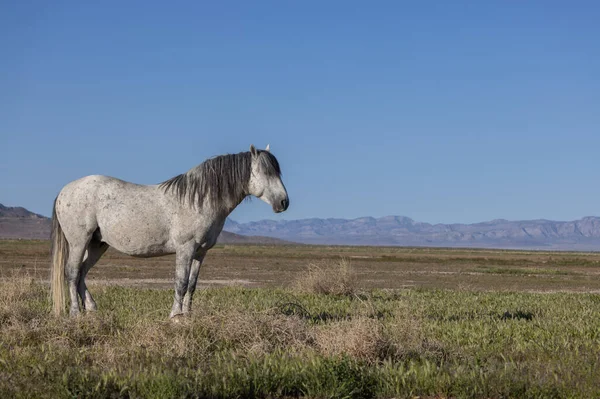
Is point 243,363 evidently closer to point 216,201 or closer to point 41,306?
point 216,201

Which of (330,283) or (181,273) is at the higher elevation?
(181,273)

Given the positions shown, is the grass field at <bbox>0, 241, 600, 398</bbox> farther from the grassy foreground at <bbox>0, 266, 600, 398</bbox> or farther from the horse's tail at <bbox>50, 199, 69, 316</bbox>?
the horse's tail at <bbox>50, 199, 69, 316</bbox>

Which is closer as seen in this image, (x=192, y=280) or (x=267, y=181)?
(x=267, y=181)

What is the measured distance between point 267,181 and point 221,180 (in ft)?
2.23

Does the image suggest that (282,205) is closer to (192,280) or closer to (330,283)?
(192,280)

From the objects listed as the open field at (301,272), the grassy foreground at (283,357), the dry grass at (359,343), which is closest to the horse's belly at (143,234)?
the grassy foreground at (283,357)

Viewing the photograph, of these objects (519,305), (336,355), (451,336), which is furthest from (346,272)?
(336,355)

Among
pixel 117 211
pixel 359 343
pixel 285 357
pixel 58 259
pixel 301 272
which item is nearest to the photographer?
pixel 285 357

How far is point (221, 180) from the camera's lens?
10641 millimetres

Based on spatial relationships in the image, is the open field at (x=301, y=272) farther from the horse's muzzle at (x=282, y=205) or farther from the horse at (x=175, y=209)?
the horse's muzzle at (x=282, y=205)

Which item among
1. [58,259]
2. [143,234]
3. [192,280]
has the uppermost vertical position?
[143,234]

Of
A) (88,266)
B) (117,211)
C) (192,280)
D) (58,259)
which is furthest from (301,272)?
(117,211)

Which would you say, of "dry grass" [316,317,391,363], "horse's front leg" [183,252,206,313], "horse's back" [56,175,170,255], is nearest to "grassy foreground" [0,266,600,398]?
"dry grass" [316,317,391,363]

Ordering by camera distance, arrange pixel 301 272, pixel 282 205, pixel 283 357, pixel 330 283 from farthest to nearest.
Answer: pixel 301 272, pixel 330 283, pixel 282 205, pixel 283 357
